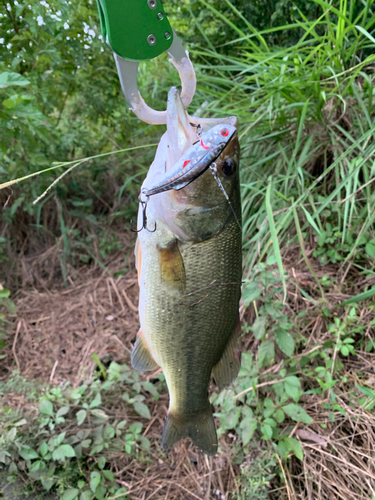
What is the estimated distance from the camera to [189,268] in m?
1.05

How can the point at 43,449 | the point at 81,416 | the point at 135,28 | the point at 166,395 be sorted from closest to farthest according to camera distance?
the point at 135,28 → the point at 43,449 → the point at 81,416 → the point at 166,395

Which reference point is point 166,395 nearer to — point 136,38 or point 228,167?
point 228,167

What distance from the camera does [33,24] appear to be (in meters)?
1.83

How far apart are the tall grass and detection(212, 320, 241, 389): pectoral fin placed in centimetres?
78

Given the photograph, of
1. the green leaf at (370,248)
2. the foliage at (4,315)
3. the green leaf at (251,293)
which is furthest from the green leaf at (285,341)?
the foliage at (4,315)

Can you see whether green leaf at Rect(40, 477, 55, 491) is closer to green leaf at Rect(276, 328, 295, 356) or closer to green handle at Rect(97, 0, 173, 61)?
green leaf at Rect(276, 328, 295, 356)

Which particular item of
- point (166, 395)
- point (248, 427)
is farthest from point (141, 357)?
point (166, 395)

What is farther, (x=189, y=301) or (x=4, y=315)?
(x=4, y=315)

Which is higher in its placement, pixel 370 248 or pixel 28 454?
pixel 370 248

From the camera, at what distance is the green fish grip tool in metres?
0.76

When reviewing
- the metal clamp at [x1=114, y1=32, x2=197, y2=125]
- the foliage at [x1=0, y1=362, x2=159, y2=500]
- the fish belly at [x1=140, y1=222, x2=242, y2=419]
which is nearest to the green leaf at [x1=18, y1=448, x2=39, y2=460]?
the foliage at [x1=0, y1=362, x2=159, y2=500]

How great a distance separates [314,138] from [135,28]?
175 centimetres

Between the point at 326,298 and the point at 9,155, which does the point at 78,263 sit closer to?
the point at 9,155

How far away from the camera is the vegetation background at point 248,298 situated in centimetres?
174
